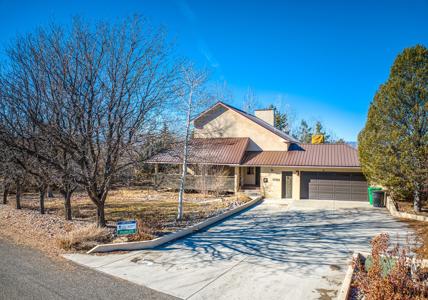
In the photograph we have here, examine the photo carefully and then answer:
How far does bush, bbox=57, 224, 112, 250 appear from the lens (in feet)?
27.1

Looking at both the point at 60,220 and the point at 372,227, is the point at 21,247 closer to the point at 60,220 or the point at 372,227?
the point at 60,220

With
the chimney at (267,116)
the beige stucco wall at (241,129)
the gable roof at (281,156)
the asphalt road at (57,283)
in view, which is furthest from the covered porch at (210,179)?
the asphalt road at (57,283)

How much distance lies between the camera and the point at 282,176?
20.5 m

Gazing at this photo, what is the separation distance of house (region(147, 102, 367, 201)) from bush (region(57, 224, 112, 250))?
8782 mm

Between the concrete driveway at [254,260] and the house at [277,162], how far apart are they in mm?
6827

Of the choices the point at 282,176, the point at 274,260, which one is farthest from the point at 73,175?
the point at 282,176

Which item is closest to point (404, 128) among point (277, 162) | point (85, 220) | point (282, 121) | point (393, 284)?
point (277, 162)

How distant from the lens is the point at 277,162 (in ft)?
66.6

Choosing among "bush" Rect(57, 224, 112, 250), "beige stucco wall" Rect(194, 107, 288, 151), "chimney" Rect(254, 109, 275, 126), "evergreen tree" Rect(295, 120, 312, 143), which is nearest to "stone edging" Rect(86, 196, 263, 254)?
"bush" Rect(57, 224, 112, 250)

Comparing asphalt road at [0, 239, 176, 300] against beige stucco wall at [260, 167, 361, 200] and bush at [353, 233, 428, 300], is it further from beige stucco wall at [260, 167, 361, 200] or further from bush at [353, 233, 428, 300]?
beige stucco wall at [260, 167, 361, 200]

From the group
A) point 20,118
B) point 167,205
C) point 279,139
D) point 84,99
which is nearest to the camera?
point 84,99

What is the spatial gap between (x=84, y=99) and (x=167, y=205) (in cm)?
931

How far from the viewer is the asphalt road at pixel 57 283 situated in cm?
531

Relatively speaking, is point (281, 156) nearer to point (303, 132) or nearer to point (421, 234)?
point (421, 234)
